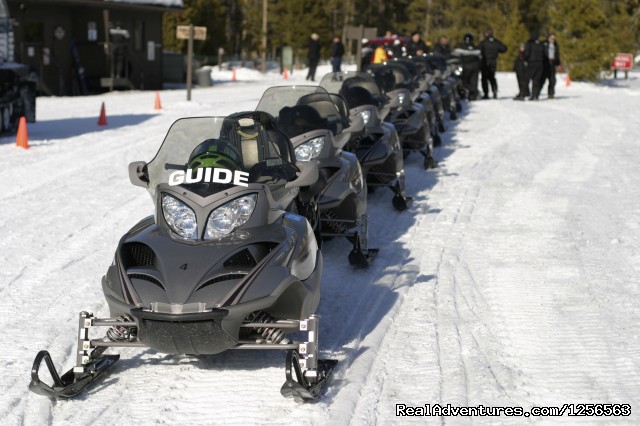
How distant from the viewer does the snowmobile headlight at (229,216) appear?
5969 millimetres

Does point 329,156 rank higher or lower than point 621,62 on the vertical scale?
higher

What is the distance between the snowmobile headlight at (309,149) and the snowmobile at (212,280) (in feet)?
8.20

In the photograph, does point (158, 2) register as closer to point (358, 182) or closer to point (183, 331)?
point (358, 182)

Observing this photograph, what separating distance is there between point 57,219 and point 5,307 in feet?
11.1

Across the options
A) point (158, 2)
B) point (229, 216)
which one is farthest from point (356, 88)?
point (158, 2)

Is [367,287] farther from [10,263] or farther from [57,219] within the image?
[57,219]

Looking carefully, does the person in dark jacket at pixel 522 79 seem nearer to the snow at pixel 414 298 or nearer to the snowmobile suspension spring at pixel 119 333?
the snow at pixel 414 298

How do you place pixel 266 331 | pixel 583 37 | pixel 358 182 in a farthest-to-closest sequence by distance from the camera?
pixel 583 37
pixel 358 182
pixel 266 331

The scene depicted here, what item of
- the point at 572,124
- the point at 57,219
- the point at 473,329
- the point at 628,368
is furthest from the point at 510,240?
the point at 572,124

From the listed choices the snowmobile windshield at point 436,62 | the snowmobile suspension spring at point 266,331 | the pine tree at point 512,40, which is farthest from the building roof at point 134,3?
the snowmobile suspension spring at point 266,331

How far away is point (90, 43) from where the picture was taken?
32.2 m

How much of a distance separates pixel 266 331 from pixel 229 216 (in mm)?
735

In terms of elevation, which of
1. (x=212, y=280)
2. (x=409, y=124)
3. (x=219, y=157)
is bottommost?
(x=409, y=124)

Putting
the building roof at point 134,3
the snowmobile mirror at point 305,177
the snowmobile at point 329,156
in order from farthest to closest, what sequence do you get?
the building roof at point 134,3
the snowmobile at point 329,156
the snowmobile mirror at point 305,177
